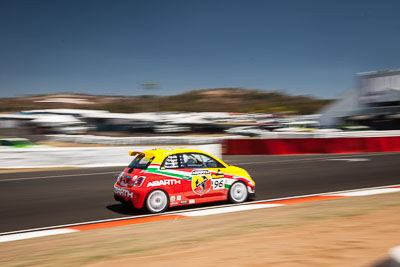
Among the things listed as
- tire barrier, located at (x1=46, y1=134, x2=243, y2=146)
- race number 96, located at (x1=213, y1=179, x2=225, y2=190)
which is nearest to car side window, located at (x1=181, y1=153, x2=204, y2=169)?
race number 96, located at (x1=213, y1=179, x2=225, y2=190)

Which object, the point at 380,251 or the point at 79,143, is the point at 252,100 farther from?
the point at 380,251

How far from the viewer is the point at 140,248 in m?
5.03

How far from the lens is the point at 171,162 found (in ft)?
26.1

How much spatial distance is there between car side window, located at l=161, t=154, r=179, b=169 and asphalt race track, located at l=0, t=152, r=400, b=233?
1113mm

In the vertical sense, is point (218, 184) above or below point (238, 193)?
above

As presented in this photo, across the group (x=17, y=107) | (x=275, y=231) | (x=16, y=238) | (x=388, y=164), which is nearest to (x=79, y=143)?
(x=388, y=164)

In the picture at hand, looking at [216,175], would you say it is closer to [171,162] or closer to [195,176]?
[195,176]

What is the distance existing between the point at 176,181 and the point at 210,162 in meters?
0.92

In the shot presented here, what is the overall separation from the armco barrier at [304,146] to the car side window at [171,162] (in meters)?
14.3

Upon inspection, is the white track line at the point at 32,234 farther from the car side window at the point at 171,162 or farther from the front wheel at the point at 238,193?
the front wheel at the point at 238,193

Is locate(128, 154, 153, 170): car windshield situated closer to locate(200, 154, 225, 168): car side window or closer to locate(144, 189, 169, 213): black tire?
locate(144, 189, 169, 213): black tire

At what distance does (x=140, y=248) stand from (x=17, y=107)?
12916 centimetres

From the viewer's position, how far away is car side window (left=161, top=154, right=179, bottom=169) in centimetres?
786

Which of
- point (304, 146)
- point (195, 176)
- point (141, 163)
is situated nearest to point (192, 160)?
point (195, 176)
